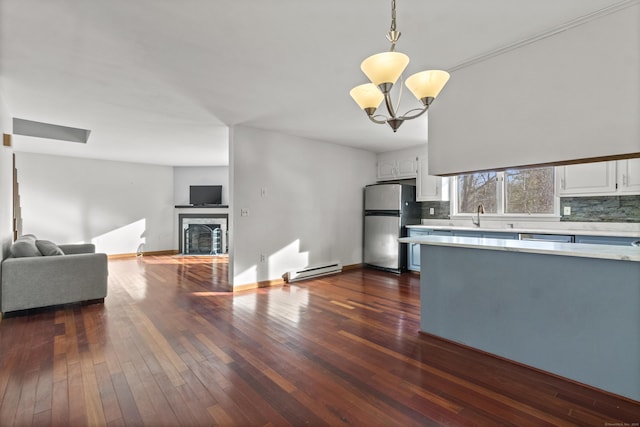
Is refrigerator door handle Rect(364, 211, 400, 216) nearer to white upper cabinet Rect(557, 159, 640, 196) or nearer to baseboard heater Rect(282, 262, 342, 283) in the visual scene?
baseboard heater Rect(282, 262, 342, 283)

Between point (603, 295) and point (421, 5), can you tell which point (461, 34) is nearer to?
point (421, 5)

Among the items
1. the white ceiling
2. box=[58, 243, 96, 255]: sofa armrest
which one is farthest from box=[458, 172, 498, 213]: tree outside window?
box=[58, 243, 96, 255]: sofa armrest

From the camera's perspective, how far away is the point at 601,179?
11.6 feet

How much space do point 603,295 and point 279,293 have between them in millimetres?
3370

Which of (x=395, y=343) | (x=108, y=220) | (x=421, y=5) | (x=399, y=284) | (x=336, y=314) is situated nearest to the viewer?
(x=421, y=5)

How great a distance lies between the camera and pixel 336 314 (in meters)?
3.33

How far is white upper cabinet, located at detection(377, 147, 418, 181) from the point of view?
5762 millimetres

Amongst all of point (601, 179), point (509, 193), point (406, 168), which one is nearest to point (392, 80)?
point (601, 179)

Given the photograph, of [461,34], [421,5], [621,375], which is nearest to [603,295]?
[621,375]

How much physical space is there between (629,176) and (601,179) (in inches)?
9.1

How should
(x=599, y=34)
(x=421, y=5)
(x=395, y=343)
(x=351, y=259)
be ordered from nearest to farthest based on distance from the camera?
(x=421, y=5), (x=599, y=34), (x=395, y=343), (x=351, y=259)

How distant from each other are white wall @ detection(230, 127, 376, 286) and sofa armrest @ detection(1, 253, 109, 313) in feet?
5.40

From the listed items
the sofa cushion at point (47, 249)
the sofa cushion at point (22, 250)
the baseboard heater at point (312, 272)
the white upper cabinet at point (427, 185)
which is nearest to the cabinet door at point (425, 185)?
the white upper cabinet at point (427, 185)

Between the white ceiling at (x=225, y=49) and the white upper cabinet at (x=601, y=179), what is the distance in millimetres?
2292
